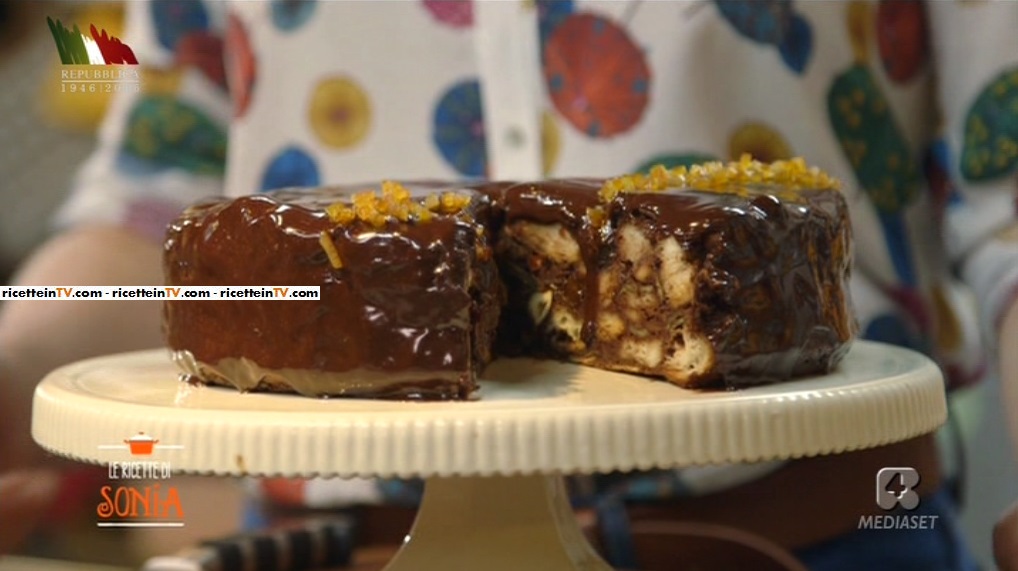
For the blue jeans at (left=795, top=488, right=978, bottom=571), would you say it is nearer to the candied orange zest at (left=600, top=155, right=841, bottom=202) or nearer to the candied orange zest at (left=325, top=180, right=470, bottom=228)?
the candied orange zest at (left=600, top=155, right=841, bottom=202)

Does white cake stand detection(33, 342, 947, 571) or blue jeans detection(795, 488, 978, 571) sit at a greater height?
white cake stand detection(33, 342, 947, 571)

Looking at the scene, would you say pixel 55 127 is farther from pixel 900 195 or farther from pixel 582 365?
pixel 900 195

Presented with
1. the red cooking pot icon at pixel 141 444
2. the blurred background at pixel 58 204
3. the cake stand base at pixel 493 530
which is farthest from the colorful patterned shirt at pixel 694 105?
the red cooking pot icon at pixel 141 444

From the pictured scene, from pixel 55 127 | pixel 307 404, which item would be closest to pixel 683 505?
pixel 307 404
